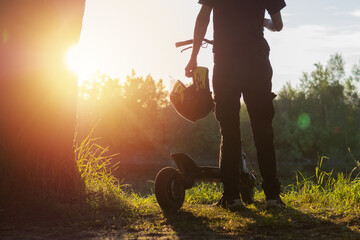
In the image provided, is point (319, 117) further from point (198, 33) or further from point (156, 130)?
point (198, 33)

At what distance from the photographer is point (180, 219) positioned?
11.2 feet

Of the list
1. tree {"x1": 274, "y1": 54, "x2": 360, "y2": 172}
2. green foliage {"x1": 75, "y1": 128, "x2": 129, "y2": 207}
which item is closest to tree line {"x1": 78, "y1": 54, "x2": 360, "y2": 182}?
tree {"x1": 274, "y1": 54, "x2": 360, "y2": 172}

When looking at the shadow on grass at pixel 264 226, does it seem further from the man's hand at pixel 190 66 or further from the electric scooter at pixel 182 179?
the man's hand at pixel 190 66

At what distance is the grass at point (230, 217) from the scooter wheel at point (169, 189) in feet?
0.32

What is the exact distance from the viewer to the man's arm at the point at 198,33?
3.74 meters

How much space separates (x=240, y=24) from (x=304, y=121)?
3903 cm

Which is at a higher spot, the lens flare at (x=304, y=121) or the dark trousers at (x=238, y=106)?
the lens flare at (x=304, y=121)

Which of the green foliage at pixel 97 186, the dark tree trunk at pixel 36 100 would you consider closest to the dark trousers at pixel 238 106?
the green foliage at pixel 97 186

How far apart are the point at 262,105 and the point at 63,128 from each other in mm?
1857

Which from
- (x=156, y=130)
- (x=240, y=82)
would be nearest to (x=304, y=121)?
(x=156, y=130)

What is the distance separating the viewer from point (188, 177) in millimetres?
3865

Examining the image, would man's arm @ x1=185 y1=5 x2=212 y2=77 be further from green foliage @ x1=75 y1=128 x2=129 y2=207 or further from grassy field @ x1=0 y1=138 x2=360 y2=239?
green foliage @ x1=75 y1=128 x2=129 y2=207

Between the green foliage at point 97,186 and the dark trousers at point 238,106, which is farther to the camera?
the green foliage at point 97,186

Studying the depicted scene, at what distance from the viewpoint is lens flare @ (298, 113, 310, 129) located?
39.4m
